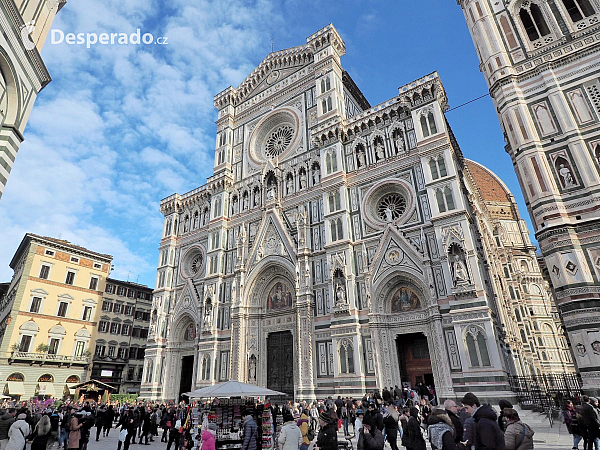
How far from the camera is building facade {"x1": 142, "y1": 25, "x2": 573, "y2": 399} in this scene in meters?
18.2

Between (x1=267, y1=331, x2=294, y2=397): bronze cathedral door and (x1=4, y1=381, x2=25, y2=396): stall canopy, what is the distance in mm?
23470

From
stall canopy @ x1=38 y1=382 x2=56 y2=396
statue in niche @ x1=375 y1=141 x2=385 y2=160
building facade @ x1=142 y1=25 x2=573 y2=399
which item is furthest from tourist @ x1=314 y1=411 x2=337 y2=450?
stall canopy @ x1=38 y1=382 x2=56 y2=396

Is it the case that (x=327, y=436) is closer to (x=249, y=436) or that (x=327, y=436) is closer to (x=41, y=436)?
(x=249, y=436)

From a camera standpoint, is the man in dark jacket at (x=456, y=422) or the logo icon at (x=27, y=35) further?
the logo icon at (x=27, y=35)

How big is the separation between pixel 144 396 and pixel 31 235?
20.0 metres

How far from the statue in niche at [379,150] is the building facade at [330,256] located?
82 mm

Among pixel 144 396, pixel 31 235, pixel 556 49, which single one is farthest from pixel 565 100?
pixel 31 235

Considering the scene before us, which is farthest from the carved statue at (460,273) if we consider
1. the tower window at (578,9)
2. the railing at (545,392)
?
the tower window at (578,9)

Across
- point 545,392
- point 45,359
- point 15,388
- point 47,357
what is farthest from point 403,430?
point 47,357

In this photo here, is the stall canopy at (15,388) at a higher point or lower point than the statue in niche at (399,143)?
lower

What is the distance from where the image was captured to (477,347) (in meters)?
16.1

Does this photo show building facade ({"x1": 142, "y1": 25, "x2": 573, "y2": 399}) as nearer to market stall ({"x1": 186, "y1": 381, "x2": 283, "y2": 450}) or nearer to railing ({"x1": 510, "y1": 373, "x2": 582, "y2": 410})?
railing ({"x1": 510, "y1": 373, "x2": 582, "y2": 410})

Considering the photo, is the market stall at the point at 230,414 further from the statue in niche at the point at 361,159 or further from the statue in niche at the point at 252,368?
the statue in niche at the point at 361,159

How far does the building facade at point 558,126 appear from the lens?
45.4 ft
